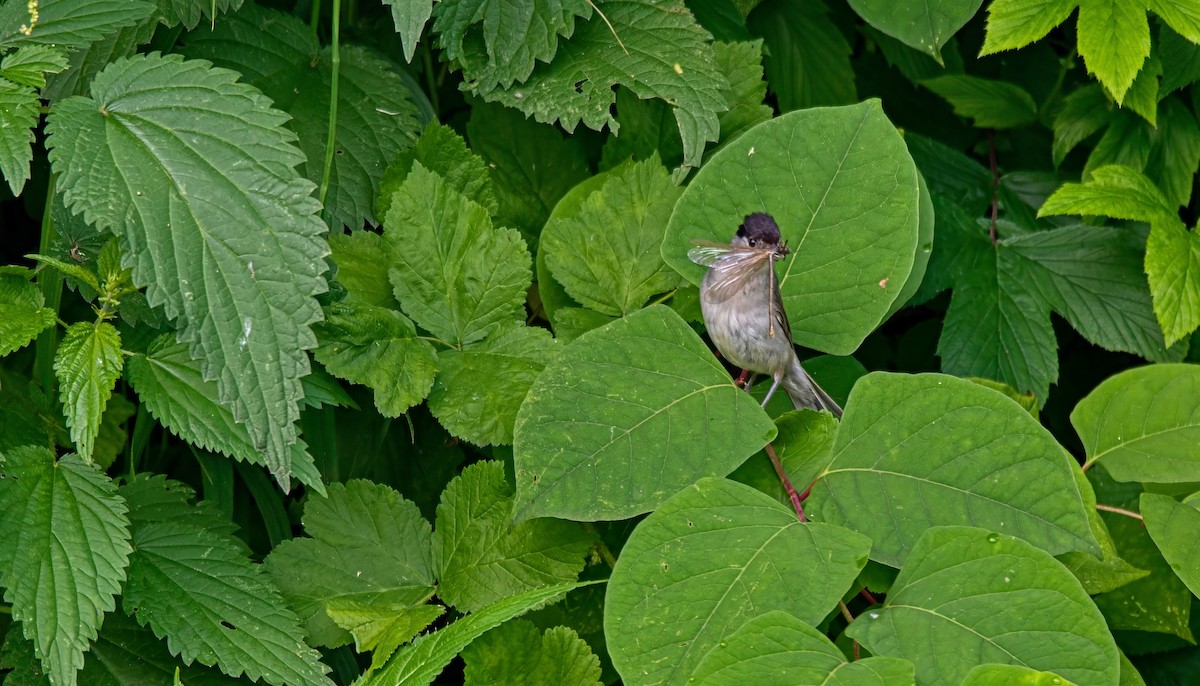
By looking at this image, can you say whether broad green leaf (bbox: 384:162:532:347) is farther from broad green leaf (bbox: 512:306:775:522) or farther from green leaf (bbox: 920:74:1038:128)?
green leaf (bbox: 920:74:1038:128)

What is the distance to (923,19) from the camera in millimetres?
2236

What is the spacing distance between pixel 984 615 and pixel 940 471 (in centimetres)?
26

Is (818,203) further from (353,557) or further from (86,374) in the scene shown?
(86,374)

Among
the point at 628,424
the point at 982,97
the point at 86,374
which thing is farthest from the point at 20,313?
the point at 982,97

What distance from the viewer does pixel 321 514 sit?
1973 millimetres

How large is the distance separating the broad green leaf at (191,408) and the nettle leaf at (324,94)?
0.52m

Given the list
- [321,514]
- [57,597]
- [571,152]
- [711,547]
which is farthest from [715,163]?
[57,597]

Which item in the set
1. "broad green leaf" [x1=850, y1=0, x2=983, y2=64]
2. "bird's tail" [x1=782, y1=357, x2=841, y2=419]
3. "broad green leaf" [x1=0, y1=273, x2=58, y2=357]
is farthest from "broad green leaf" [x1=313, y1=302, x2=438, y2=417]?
"broad green leaf" [x1=850, y1=0, x2=983, y2=64]

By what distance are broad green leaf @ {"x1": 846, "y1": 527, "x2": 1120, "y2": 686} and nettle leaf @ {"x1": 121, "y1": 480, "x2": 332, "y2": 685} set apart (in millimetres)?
923

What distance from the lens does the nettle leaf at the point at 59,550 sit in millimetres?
1616

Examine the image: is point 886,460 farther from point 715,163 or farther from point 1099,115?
point 1099,115

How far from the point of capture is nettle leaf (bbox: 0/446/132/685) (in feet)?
5.30

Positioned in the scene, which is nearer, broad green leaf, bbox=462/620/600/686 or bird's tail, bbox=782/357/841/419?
broad green leaf, bbox=462/620/600/686

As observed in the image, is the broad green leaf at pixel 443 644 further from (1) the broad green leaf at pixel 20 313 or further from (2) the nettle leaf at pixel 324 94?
(2) the nettle leaf at pixel 324 94
